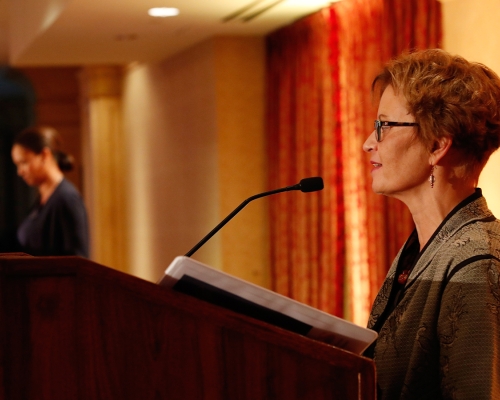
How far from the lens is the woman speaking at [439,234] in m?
1.52

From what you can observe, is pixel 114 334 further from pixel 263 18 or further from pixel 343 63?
pixel 263 18

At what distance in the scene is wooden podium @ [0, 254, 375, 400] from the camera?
1089 millimetres

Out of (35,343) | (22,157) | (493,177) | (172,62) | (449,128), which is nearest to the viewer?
(35,343)

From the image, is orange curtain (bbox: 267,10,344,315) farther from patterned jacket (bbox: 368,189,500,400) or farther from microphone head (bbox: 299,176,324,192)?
patterned jacket (bbox: 368,189,500,400)

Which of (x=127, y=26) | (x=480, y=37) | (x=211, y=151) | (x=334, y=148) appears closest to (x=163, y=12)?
(x=127, y=26)

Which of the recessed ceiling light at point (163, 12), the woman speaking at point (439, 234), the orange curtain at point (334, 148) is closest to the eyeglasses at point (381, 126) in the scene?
the woman speaking at point (439, 234)

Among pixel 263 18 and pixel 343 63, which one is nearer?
pixel 343 63

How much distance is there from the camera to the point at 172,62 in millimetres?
6617

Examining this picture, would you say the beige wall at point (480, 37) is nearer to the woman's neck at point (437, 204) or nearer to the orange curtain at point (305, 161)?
the orange curtain at point (305, 161)

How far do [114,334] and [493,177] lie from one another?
99.3 inches

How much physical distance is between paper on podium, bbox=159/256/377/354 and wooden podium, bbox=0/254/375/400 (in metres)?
0.04

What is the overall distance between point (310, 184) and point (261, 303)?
2.58ft

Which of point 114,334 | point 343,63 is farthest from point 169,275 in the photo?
point 343,63

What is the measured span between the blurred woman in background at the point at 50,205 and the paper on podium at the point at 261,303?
3.78 meters
